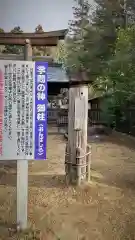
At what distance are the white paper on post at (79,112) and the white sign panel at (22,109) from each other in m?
1.58

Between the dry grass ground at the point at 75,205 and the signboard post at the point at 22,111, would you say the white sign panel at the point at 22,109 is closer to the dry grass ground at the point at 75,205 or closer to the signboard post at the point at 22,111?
the signboard post at the point at 22,111

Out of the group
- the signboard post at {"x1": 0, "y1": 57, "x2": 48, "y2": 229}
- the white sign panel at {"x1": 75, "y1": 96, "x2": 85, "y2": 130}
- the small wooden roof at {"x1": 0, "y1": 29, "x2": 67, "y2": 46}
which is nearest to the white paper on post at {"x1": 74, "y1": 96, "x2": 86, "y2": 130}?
the white sign panel at {"x1": 75, "y1": 96, "x2": 85, "y2": 130}

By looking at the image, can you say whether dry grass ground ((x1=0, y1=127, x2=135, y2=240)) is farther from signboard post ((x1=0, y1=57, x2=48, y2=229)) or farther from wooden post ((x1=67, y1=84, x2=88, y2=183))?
signboard post ((x1=0, y1=57, x2=48, y2=229))

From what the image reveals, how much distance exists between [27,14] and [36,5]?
1.11 meters

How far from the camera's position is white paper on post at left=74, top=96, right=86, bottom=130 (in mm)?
4363

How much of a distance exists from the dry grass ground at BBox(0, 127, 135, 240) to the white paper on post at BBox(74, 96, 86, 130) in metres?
0.99

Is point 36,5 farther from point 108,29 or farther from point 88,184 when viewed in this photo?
point 88,184

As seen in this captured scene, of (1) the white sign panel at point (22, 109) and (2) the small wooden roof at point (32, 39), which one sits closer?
(1) the white sign panel at point (22, 109)

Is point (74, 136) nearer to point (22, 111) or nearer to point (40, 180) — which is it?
point (40, 180)

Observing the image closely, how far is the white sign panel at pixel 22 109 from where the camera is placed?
278 centimetres

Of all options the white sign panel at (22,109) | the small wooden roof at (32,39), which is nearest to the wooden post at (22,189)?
the white sign panel at (22,109)

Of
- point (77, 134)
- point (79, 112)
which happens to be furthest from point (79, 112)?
point (77, 134)

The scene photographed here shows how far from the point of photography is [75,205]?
370 cm

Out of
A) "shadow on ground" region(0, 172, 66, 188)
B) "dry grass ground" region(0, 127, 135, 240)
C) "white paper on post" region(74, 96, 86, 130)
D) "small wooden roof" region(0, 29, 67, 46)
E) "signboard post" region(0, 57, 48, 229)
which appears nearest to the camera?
"signboard post" region(0, 57, 48, 229)
